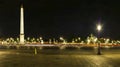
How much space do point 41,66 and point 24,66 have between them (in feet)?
4.57

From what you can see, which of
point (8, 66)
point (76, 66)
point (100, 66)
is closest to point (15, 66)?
point (8, 66)

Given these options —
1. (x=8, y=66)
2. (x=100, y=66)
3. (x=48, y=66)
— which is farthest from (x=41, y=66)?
(x=100, y=66)

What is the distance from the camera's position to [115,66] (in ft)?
98.3

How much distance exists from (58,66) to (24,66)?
278 cm

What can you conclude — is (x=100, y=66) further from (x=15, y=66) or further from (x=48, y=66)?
(x=15, y=66)

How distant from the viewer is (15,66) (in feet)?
98.0

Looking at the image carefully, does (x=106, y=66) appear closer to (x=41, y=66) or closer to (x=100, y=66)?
(x=100, y=66)

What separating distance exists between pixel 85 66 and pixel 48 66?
9.97 feet

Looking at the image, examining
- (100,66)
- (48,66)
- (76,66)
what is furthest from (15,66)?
(100,66)

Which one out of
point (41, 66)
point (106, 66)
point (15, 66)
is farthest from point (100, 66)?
Result: point (15, 66)

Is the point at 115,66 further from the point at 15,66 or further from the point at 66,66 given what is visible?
the point at 15,66

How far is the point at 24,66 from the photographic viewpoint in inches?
1180

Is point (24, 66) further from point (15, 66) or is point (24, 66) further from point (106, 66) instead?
point (106, 66)

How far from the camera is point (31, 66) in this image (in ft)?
98.6
